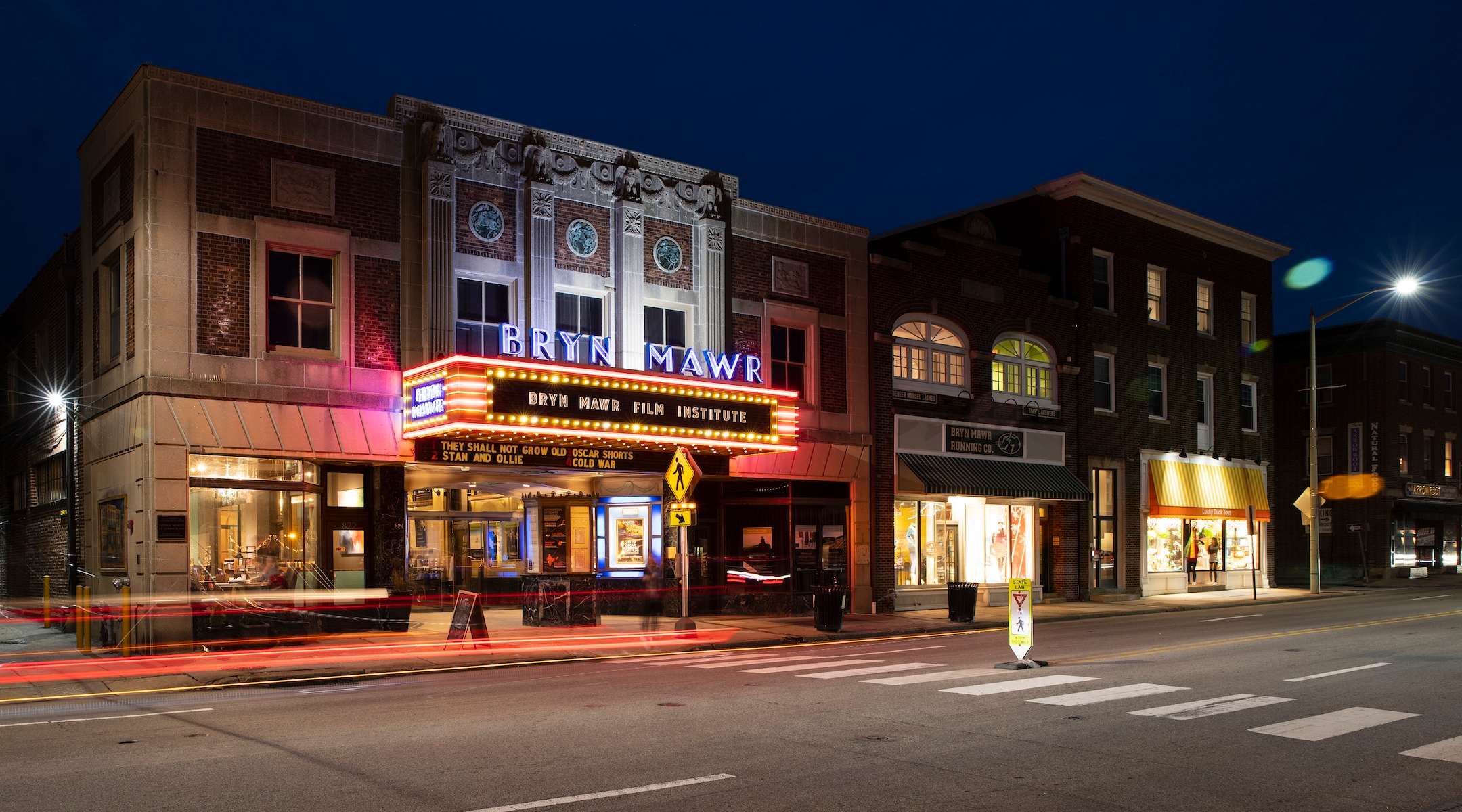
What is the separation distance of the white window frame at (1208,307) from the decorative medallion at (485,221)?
25872 millimetres

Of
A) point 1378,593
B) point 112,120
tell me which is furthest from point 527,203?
point 1378,593

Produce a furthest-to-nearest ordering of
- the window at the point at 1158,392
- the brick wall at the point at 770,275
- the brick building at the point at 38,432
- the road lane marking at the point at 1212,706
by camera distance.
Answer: the window at the point at 1158,392 → the brick wall at the point at 770,275 → the brick building at the point at 38,432 → the road lane marking at the point at 1212,706

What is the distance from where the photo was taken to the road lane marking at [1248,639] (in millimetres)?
16906

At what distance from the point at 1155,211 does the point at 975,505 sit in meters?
12.5

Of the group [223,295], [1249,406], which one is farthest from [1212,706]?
[1249,406]

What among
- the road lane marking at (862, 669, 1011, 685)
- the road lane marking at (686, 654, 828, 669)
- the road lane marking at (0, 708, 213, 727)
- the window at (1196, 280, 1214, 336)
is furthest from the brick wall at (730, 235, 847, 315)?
the window at (1196, 280, 1214, 336)

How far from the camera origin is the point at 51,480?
89.4 feet

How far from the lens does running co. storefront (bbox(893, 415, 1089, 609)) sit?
1147 inches

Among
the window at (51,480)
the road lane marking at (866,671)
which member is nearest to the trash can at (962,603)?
the road lane marking at (866,671)

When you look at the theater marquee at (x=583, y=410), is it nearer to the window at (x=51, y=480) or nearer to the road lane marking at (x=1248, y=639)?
the road lane marking at (x=1248, y=639)

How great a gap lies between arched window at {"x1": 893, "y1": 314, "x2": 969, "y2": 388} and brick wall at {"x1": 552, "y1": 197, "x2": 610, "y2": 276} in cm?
869

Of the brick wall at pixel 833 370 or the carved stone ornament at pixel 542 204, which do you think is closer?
the carved stone ornament at pixel 542 204

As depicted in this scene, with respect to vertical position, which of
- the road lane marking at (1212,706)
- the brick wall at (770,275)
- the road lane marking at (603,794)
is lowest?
the road lane marking at (1212,706)

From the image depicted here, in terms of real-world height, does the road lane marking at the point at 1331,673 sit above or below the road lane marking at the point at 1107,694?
below
